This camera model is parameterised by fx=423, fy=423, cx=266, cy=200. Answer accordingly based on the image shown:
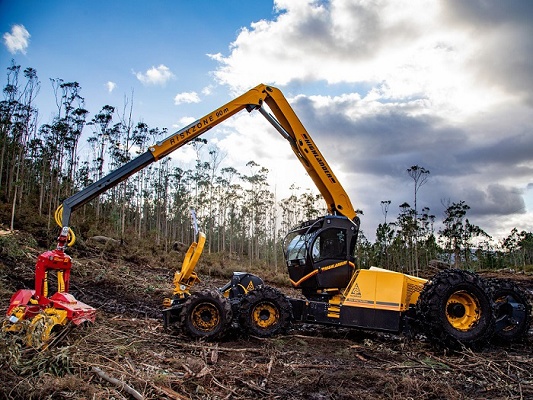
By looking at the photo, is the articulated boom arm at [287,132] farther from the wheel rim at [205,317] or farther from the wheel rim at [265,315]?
the wheel rim at [205,317]

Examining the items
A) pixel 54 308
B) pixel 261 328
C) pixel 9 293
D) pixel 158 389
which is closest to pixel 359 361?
Answer: pixel 261 328

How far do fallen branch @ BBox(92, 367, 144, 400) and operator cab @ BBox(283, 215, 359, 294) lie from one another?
4.79m

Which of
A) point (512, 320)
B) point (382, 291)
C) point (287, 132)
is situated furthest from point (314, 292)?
point (512, 320)

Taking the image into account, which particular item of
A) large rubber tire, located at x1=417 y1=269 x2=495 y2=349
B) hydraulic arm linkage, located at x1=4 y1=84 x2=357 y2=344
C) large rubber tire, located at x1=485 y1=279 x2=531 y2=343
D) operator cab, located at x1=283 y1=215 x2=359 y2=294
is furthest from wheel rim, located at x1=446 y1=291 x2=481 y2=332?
hydraulic arm linkage, located at x1=4 y1=84 x2=357 y2=344

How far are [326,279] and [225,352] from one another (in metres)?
2.70

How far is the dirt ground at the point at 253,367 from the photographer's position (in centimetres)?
462

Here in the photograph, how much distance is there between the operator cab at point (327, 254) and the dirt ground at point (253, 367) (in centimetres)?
114

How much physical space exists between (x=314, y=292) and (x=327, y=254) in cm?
85

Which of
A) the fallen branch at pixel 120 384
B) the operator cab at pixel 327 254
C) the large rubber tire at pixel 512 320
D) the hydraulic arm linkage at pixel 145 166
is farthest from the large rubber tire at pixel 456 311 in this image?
Answer: the fallen branch at pixel 120 384

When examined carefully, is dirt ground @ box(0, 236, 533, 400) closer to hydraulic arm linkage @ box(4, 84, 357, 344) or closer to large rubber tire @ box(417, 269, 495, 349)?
large rubber tire @ box(417, 269, 495, 349)

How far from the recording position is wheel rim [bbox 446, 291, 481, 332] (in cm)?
755

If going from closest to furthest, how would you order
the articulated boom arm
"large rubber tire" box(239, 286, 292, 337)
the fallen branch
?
the fallen branch < "large rubber tire" box(239, 286, 292, 337) < the articulated boom arm

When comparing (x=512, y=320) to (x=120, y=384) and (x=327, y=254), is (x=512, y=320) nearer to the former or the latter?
(x=327, y=254)

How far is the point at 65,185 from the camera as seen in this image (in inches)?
1351
